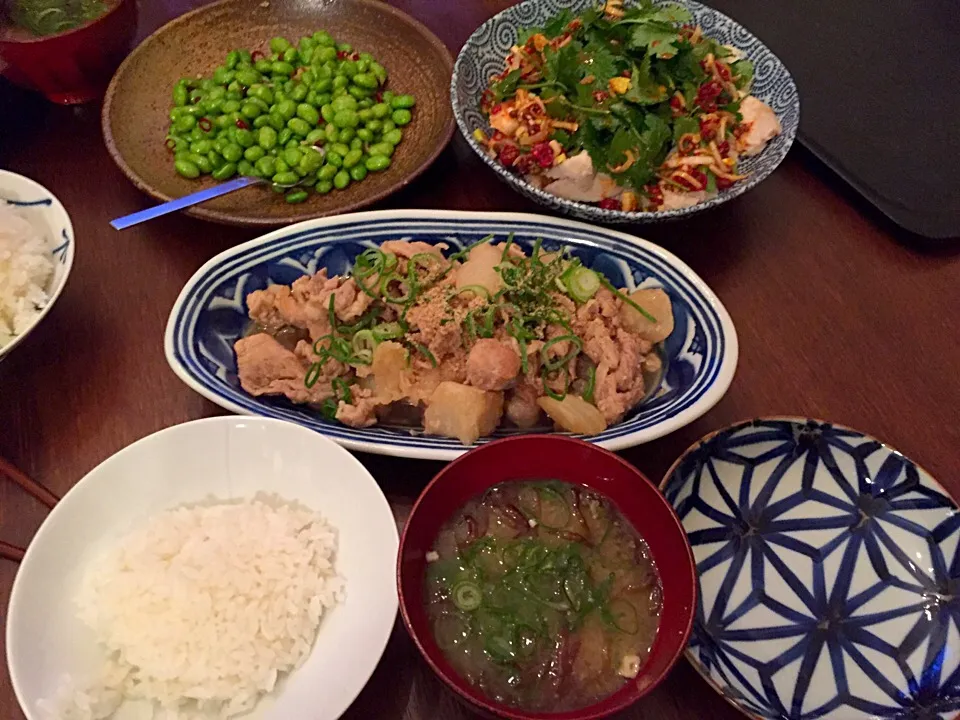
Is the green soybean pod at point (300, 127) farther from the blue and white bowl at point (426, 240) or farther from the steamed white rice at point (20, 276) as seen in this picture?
the steamed white rice at point (20, 276)

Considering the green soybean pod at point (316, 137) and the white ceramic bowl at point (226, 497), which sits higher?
the green soybean pod at point (316, 137)

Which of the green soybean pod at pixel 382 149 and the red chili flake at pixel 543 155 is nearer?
the red chili flake at pixel 543 155

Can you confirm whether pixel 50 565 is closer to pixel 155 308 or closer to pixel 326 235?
pixel 155 308

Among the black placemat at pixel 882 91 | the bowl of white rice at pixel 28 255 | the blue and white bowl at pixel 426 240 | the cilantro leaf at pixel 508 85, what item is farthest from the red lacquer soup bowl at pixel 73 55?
the black placemat at pixel 882 91

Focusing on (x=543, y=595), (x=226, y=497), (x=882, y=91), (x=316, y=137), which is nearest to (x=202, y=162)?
(x=316, y=137)

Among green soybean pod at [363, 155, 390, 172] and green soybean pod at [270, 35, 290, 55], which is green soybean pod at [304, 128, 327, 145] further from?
green soybean pod at [270, 35, 290, 55]

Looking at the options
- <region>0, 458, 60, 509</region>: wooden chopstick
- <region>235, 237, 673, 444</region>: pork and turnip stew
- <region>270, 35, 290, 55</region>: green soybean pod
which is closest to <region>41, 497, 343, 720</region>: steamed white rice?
<region>0, 458, 60, 509</region>: wooden chopstick

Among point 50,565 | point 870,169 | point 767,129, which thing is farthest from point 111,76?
point 870,169

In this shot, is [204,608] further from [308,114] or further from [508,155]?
[308,114]
